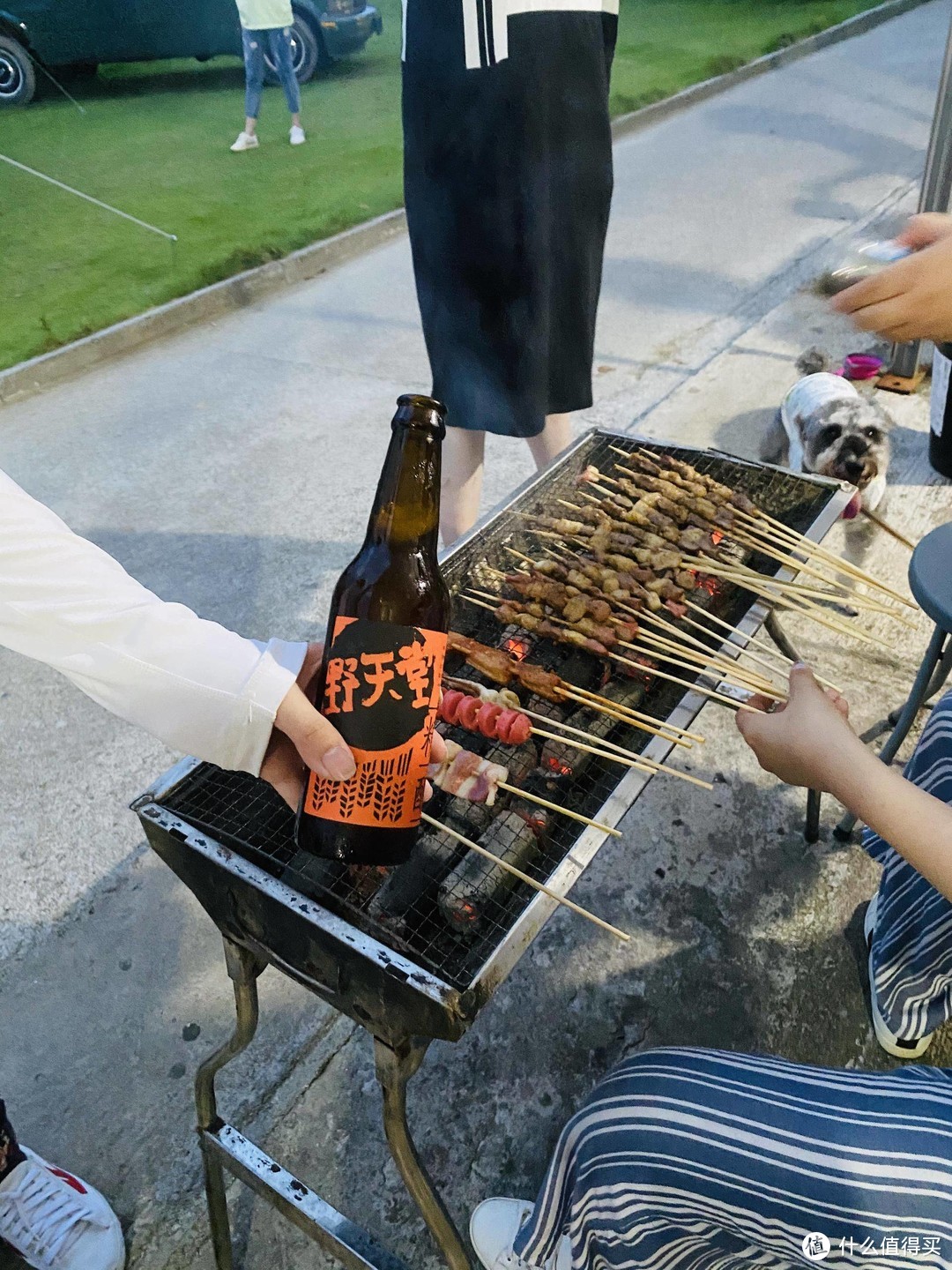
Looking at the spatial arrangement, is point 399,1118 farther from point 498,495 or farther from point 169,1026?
point 498,495

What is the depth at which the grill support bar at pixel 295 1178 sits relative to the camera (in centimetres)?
160

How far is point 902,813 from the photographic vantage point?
62.9 inches

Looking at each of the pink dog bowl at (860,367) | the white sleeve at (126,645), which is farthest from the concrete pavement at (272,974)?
the white sleeve at (126,645)

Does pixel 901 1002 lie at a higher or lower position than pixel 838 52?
lower

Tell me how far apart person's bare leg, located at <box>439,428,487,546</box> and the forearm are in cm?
218

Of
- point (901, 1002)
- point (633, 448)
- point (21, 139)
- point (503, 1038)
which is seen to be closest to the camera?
point (901, 1002)

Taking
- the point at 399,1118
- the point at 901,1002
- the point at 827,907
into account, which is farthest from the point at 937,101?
the point at 399,1118

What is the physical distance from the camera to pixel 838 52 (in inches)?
583

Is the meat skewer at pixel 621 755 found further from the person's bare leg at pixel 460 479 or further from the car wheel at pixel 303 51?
the car wheel at pixel 303 51

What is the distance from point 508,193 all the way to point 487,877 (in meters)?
2.34

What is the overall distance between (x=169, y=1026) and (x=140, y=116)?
261 inches

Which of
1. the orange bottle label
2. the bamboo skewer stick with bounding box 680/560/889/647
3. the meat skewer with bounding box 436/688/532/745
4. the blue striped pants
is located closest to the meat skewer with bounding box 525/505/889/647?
the bamboo skewer stick with bounding box 680/560/889/647

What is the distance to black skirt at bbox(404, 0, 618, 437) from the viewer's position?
108 inches

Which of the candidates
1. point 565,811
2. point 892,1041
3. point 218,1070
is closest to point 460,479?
point 565,811
